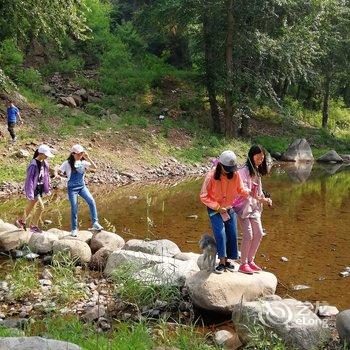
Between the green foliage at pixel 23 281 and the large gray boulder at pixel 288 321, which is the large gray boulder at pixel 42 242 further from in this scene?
the large gray boulder at pixel 288 321


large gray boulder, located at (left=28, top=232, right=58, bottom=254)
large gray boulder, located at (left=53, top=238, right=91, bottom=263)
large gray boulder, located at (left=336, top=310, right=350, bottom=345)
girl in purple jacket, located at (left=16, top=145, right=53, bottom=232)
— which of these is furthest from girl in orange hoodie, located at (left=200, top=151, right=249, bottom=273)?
girl in purple jacket, located at (left=16, top=145, right=53, bottom=232)

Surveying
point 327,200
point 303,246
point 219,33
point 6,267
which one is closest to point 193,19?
point 219,33

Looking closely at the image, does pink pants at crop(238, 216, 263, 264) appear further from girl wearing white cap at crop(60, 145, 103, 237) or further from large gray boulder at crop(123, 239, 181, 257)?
girl wearing white cap at crop(60, 145, 103, 237)

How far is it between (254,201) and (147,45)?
29.7 meters

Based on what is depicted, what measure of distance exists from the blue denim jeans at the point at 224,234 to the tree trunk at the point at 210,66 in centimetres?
2024

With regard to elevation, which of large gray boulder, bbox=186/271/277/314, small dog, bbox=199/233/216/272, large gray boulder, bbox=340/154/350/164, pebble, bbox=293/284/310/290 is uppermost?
small dog, bbox=199/233/216/272

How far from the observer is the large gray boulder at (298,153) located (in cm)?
2728

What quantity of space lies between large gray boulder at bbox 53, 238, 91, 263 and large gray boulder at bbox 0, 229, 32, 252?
85 cm

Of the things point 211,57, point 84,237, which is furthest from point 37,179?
point 211,57

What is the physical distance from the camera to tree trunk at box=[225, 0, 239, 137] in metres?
25.0

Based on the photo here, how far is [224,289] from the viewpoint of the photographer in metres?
6.64

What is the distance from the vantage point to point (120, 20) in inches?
1553

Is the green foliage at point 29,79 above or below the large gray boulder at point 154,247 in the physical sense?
above

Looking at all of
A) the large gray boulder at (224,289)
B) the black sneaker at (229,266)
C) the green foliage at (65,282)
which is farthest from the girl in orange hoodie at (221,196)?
the green foliage at (65,282)
